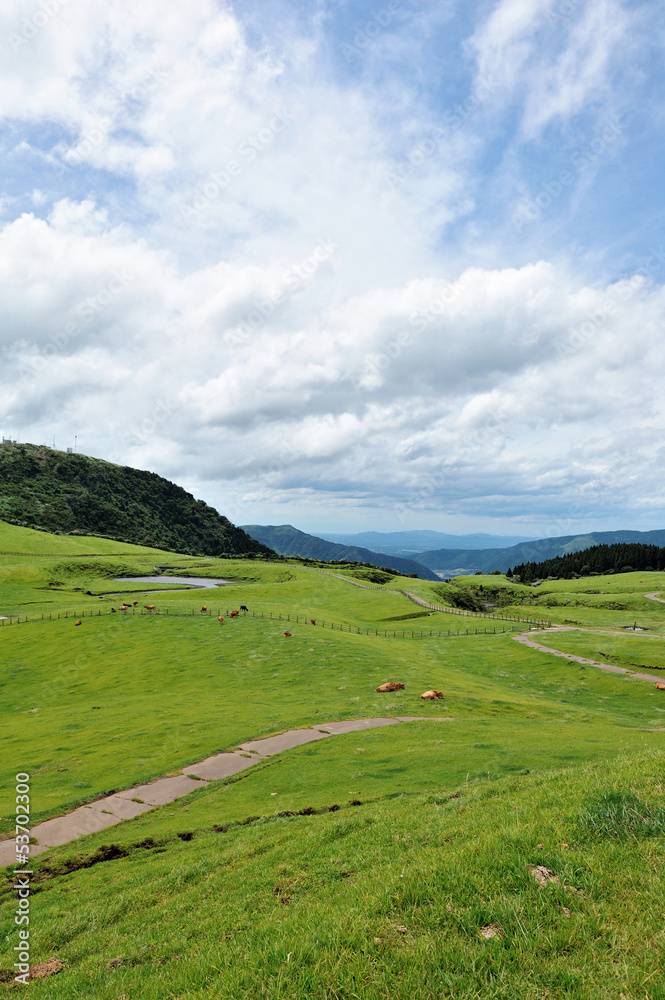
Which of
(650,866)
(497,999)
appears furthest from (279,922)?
(650,866)

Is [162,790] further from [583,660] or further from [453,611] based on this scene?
[453,611]

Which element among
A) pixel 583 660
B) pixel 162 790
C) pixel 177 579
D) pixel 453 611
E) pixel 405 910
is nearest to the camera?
pixel 405 910

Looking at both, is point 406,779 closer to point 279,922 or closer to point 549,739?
point 549,739

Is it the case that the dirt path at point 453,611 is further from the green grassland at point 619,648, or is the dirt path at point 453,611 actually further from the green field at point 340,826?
the green field at point 340,826

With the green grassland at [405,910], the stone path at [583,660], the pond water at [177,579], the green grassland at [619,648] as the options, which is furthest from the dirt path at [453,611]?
the green grassland at [405,910]

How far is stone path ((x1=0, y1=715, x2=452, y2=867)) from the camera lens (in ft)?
56.5

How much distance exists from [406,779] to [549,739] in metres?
8.83

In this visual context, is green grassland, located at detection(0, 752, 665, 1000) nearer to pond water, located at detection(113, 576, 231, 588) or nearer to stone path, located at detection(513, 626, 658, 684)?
stone path, located at detection(513, 626, 658, 684)

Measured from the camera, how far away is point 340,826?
1274 centimetres

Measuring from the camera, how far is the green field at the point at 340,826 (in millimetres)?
5832

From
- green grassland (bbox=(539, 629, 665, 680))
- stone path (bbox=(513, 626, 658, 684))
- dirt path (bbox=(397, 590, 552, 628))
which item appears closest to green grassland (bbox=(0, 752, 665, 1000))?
stone path (bbox=(513, 626, 658, 684))

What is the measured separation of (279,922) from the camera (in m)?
7.50

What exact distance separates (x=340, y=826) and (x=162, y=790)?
1175 centimetres

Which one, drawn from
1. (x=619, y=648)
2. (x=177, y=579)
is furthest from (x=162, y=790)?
(x=177, y=579)
